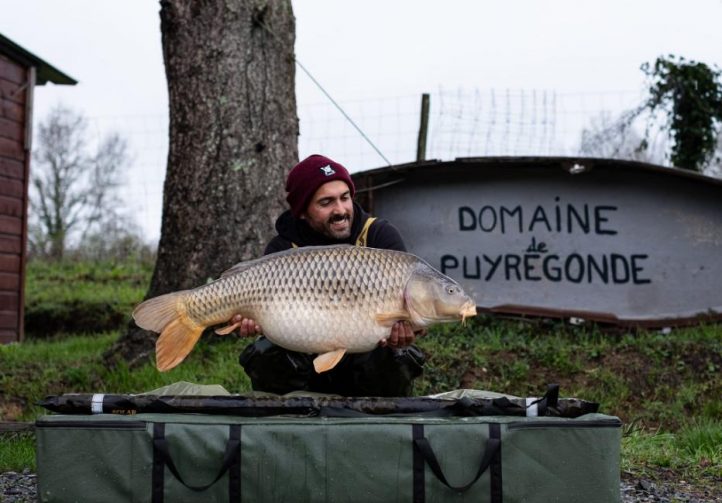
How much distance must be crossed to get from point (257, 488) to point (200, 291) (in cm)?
74

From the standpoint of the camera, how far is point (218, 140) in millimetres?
6098

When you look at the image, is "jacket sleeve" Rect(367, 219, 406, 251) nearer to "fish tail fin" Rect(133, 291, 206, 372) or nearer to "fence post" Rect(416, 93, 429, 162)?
"fish tail fin" Rect(133, 291, 206, 372)

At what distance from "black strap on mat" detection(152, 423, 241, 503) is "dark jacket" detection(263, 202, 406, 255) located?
3.81 ft

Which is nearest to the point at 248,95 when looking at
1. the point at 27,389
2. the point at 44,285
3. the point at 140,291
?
the point at 27,389

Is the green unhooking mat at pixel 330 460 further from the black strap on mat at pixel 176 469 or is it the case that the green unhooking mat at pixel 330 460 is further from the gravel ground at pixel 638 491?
the gravel ground at pixel 638 491

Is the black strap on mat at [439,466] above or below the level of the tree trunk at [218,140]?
below

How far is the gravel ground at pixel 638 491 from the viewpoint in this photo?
Answer: 3.51 metres

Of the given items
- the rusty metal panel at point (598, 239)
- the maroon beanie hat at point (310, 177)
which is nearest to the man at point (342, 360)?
the maroon beanie hat at point (310, 177)

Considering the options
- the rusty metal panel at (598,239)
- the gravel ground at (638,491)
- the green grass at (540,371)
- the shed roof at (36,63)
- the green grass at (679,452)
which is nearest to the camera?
the gravel ground at (638,491)

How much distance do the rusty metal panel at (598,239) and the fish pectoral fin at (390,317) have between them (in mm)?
4164

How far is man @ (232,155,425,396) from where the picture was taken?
11.6ft

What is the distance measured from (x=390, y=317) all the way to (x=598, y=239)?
14.7 ft

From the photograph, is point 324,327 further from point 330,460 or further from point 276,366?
point 276,366

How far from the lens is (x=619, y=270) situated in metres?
7.18
